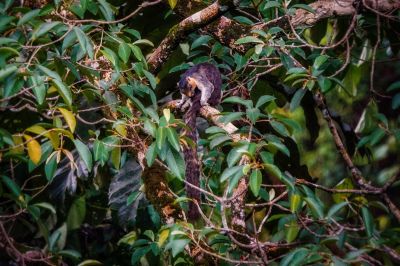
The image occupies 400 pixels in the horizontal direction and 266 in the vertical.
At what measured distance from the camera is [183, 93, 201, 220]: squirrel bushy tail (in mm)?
1793

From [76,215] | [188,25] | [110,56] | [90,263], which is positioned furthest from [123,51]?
[76,215]

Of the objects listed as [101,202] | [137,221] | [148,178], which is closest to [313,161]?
[101,202]

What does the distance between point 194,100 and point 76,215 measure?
3.22 ft

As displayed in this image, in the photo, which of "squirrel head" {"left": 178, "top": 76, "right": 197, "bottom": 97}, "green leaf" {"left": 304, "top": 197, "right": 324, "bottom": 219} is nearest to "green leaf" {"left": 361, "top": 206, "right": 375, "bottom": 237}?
"green leaf" {"left": 304, "top": 197, "right": 324, "bottom": 219}

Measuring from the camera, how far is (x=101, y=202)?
3.04 m

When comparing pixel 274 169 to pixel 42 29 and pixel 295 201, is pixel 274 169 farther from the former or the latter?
pixel 42 29

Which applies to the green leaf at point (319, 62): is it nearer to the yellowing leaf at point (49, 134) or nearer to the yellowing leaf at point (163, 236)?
the yellowing leaf at point (163, 236)

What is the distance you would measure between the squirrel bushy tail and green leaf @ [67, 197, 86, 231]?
93 centimetres

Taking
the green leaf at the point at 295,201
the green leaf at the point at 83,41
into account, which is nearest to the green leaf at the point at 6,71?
the green leaf at the point at 83,41

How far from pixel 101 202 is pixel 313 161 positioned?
8.56 ft

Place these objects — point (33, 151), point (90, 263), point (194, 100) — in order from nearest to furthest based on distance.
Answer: point (33, 151) < point (194, 100) < point (90, 263)

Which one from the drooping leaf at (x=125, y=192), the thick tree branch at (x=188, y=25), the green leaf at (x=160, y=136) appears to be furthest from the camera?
the drooping leaf at (x=125, y=192)

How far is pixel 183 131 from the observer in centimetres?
192

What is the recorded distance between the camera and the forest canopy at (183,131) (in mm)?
1521
